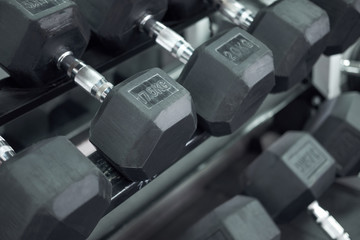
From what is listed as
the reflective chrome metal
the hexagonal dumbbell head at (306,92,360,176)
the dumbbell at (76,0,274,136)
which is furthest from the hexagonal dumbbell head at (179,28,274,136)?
the reflective chrome metal

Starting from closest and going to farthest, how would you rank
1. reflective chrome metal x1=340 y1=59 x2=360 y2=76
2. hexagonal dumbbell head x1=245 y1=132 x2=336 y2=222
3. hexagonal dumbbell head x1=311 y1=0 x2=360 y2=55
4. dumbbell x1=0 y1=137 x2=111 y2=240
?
dumbbell x1=0 y1=137 x2=111 y2=240
hexagonal dumbbell head x1=311 y1=0 x2=360 y2=55
hexagonal dumbbell head x1=245 y1=132 x2=336 y2=222
reflective chrome metal x1=340 y1=59 x2=360 y2=76

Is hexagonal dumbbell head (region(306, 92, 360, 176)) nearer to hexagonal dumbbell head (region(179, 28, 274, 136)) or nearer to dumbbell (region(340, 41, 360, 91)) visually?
dumbbell (region(340, 41, 360, 91))

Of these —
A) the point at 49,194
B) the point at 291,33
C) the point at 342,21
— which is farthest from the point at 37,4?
the point at 342,21

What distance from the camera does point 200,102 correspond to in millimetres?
792

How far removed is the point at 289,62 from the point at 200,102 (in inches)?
6.6

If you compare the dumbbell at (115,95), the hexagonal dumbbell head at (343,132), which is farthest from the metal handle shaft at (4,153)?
the hexagonal dumbbell head at (343,132)

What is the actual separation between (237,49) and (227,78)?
58mm

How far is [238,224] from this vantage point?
0.93 m

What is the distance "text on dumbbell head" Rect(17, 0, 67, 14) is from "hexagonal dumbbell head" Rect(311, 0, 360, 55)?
1.45ft

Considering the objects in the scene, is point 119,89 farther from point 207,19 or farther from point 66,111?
point 207,19

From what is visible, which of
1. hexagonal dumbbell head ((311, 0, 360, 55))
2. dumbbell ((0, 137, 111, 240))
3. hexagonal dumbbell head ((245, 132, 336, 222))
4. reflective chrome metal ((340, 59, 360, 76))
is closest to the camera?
dumbbell ((0, 137, 111, 240))

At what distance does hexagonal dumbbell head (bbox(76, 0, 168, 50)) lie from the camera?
32.3 inches

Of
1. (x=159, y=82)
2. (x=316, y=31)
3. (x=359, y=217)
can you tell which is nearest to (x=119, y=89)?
(x=159, y=82)

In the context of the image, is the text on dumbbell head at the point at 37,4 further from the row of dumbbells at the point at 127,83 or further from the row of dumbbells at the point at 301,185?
the row of dumbbells at the point at 301,185
